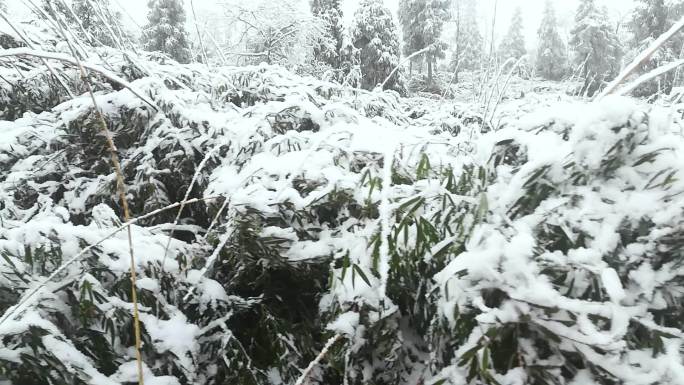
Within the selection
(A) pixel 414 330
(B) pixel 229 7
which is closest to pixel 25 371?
(A) pixel 414 330

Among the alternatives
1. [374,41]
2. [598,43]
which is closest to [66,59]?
[374,41]

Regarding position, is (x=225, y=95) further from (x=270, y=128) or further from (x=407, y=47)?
(x=407, y=47)

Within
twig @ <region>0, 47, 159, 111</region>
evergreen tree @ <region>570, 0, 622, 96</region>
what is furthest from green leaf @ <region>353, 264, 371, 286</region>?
evergreen tree @ <region>570, 0, 622, 96</region>

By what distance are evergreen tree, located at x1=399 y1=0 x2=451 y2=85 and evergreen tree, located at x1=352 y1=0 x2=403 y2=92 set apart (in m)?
8.53

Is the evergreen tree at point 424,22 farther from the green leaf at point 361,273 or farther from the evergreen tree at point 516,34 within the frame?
the green leaf at point 361,273

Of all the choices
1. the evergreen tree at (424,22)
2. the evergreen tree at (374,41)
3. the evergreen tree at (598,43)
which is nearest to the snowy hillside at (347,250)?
the evergreen tree at (374,41)

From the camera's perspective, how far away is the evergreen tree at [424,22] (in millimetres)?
22625

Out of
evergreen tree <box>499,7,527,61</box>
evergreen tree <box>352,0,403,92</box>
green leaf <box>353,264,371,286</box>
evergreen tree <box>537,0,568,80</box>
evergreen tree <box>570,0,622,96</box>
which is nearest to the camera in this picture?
green leaf <box>353,264,371,286</box>

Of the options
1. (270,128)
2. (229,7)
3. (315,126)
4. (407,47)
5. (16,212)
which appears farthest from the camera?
(407,47)

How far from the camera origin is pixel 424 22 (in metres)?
22.9

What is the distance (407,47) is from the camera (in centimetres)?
2459

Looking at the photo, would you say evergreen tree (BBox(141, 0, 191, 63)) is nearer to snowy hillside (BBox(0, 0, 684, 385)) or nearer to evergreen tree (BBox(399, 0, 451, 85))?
evergreen tree (BBox(399, 0, 451, 85))

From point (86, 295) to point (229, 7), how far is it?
836 centimetres

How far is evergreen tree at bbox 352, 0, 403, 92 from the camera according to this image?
42.3ft
